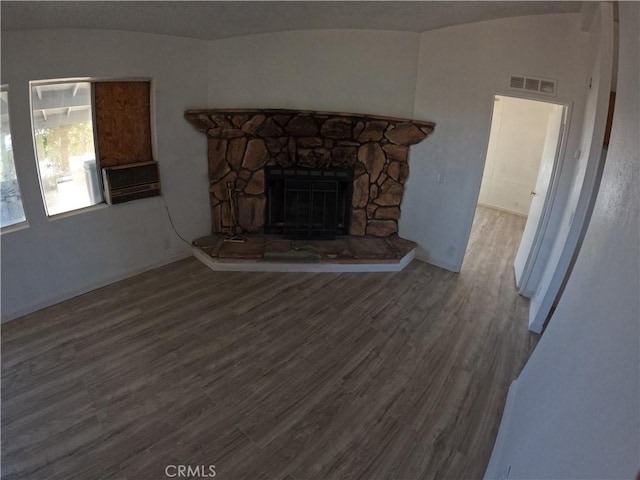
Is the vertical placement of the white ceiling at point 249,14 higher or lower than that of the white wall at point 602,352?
higher

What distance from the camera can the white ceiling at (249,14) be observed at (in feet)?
9.09

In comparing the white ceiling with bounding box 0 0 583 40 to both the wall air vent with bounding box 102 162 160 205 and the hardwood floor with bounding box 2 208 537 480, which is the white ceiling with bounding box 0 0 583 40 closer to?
the wall air vent with bounding box 102 162 160 205

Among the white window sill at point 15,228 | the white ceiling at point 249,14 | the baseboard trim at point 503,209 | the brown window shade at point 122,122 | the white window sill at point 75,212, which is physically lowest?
the baseboard trim at point 503,209

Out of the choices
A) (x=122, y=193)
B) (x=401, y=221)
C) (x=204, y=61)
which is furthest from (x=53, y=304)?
(x=401, y=221)

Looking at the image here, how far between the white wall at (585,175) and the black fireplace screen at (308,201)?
2.36 m

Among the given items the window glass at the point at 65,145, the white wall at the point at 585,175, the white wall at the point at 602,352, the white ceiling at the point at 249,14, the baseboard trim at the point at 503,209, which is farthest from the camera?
the baseboard trim at the point at 503,209

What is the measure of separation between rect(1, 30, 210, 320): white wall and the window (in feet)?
0.19

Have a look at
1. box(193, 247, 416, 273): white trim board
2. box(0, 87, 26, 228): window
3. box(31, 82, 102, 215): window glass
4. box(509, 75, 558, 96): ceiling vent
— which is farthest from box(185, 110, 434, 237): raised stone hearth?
box(0, 87, 26, 228): window

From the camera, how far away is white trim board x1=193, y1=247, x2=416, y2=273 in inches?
184

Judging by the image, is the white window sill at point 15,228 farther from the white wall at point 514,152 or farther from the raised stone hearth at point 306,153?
the white wall at point 514,152

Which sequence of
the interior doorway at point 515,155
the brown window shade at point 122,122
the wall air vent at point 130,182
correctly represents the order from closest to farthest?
the brown window shade at point 122,122 < the wall air vent at point 130,182 < the interior doorway at point 515,155

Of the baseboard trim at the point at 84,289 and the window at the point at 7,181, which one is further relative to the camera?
the baseboard trim at the point at 84,289

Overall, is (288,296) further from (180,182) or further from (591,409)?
(591,409)

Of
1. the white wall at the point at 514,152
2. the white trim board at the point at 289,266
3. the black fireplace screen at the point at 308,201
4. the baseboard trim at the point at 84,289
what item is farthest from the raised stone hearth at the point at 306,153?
the white wall at the point at 514,152
